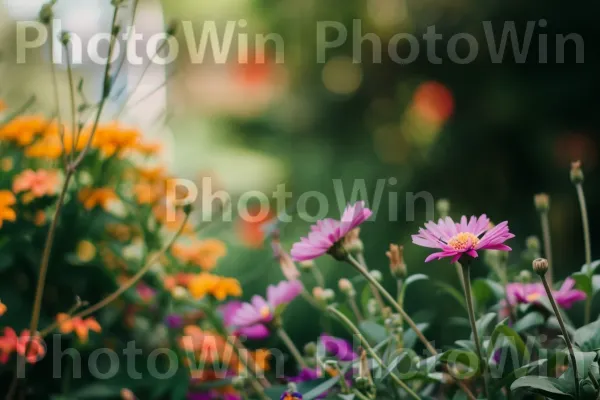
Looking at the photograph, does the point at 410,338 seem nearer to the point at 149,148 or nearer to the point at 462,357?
the point at 462,357

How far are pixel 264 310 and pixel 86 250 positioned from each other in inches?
12.5

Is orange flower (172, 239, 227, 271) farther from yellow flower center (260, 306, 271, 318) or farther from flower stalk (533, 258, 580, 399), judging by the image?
flower stalk (533, 258, 580, 399)

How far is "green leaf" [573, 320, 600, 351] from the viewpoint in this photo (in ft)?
1.72

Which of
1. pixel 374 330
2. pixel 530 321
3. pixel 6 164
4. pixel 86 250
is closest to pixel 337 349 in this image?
pixel 374 330

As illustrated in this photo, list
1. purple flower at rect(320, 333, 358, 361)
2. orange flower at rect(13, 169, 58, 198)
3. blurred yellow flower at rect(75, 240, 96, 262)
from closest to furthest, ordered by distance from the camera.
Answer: purple flower at rect(320, 333, 358, 361), orange flower at rect(13, 169, 58, 198), blurred yellow flower at rect(75, 240, 96, 262)

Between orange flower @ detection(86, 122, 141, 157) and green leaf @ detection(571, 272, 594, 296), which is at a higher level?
orange flower @ detection(86, 122, 141, 157)

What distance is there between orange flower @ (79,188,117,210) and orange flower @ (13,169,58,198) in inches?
2.3

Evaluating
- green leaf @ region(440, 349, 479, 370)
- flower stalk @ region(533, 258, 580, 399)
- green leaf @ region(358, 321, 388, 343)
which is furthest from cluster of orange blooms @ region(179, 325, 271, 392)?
flower stalk @ region(533, 258, 580, 399)

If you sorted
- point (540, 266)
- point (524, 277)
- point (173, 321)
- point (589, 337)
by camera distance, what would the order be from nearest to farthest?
1. point (540, 266)
2. point (589, 337)
3. point (524, 277)
4. point (173, 321)

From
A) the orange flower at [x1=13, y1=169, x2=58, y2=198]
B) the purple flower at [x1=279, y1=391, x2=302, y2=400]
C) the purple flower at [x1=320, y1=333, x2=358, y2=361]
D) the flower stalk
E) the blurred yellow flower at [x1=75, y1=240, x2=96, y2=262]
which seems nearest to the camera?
the flower stalk

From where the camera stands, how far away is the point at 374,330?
0.62 m

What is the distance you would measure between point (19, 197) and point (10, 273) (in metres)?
0.09

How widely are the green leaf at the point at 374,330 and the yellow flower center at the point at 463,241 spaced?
154mm

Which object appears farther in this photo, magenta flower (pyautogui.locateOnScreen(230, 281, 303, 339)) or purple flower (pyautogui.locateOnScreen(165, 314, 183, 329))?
purple flower (pyautogui.locateOnScreen(165, 314, 183, 329))
